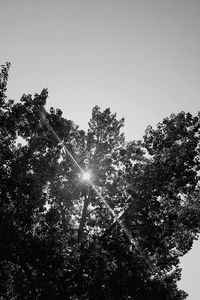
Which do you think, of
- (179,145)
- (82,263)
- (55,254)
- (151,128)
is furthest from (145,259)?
(151,128)

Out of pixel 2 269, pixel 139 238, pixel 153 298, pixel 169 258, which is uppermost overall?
pixel 2 269

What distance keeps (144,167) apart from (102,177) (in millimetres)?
3419

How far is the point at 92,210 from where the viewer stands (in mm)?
18500

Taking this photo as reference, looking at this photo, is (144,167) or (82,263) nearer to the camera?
(82,263)

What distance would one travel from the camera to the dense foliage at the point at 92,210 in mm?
13883

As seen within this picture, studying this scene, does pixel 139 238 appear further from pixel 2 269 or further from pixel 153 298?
pixel 2 269

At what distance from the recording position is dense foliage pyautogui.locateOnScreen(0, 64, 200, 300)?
13.9 meters

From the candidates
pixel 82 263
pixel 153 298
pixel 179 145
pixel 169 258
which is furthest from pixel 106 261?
pixel 179 145

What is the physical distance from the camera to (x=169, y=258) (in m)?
17.5

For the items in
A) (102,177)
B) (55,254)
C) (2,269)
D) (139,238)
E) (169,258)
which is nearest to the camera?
(55,254)

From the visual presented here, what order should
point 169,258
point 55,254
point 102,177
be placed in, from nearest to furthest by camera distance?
point 55,254
point 169,258
point 102,177

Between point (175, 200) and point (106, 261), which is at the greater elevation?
point (175, 200)

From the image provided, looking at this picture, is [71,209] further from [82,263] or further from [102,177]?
[82,263]

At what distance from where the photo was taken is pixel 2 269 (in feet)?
48.8
